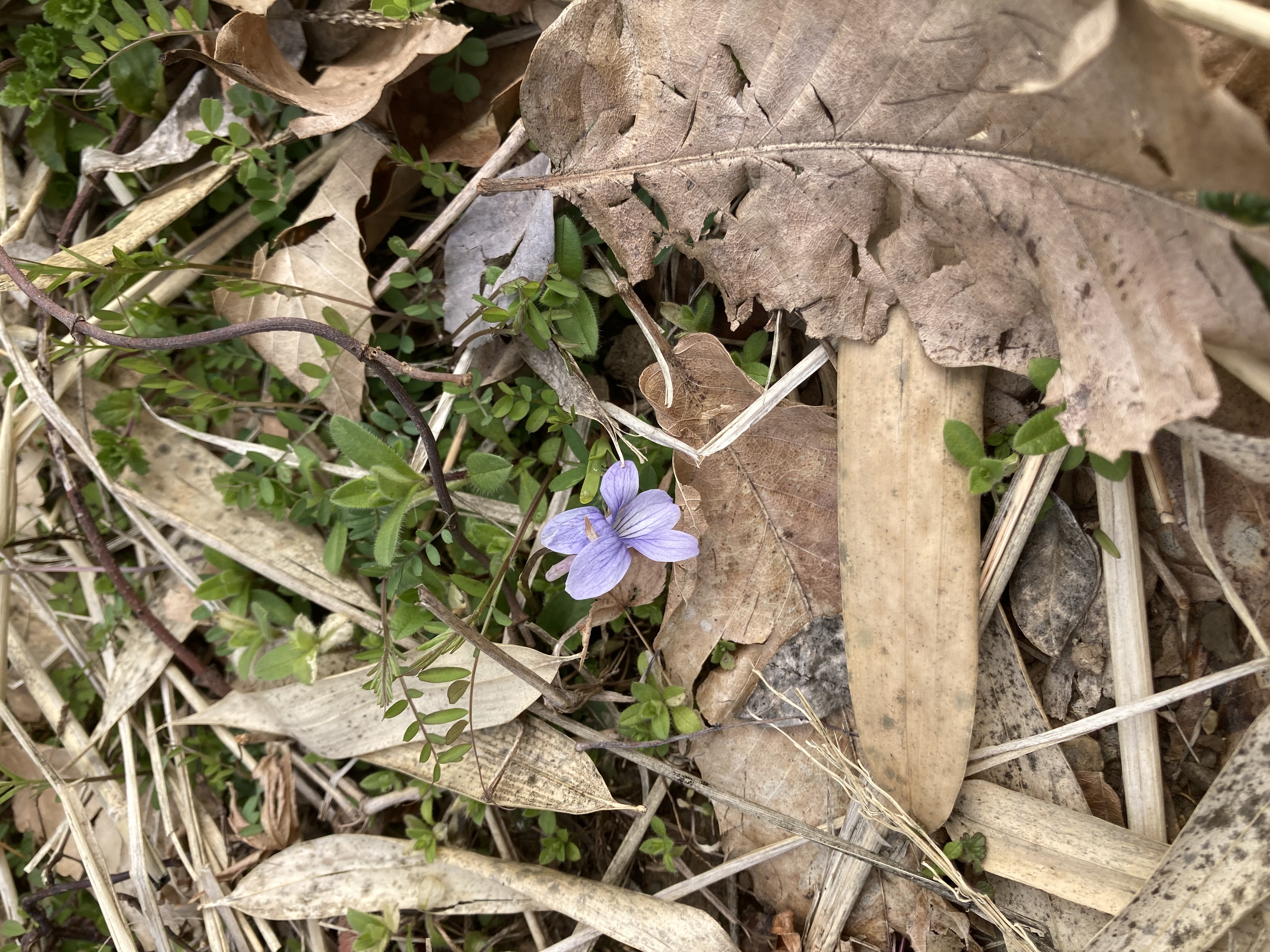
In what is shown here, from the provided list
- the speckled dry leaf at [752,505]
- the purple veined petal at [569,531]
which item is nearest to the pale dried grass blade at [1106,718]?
the speckled dry leaf at [752,505]

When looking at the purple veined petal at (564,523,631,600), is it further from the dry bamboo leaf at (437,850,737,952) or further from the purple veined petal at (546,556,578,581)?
the dry bamboo leaf at (437,850,737,952)

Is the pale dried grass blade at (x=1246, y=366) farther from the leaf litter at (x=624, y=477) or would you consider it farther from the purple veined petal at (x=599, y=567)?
the purple veined petal at (x=599, y=567)

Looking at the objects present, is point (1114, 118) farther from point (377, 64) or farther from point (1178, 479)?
point (377, 64)

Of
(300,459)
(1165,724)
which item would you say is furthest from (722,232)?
(1165,724)

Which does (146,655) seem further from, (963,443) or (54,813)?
(963,443)

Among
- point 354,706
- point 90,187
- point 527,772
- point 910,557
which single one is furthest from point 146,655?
point 910,557

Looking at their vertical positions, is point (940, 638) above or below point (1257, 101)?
below
